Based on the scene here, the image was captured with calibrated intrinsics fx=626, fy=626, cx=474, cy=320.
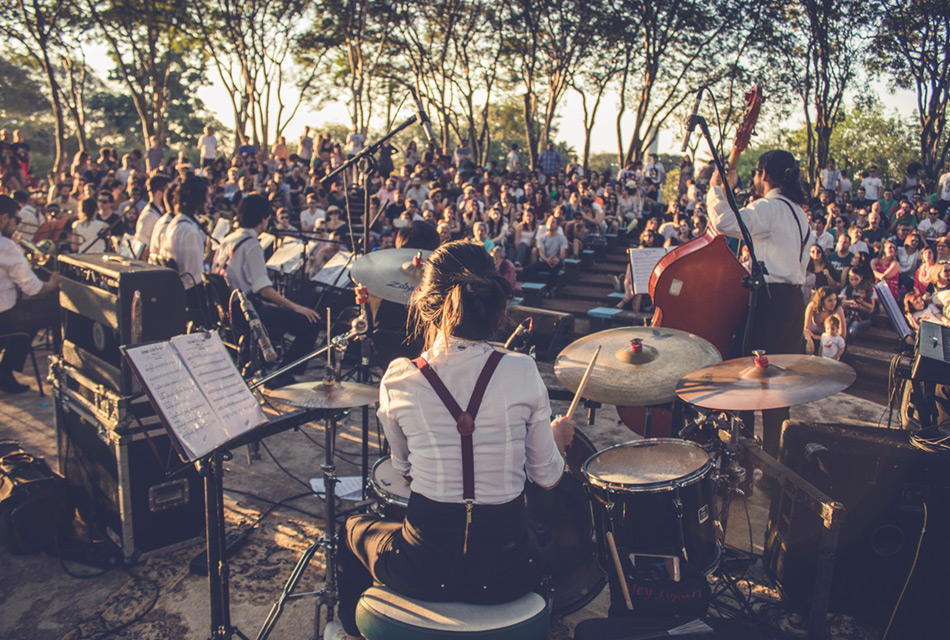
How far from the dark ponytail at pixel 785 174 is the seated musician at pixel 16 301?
583 cm

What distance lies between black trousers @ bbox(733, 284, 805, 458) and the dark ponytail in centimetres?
59

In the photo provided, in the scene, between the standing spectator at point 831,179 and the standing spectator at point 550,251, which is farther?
the standing spectator at point 831,179

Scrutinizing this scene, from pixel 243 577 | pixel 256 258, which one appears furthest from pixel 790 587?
pixel 256 258

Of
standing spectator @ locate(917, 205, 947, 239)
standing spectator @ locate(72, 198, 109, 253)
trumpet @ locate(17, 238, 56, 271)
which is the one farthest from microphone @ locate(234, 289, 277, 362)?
standing spectator @ locate(917, 205, 947, 239)

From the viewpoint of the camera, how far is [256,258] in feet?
17.1

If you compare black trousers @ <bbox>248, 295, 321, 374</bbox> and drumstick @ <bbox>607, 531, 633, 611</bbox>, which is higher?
Answer: black trousers @ <bbox>248, 295, 321, 374</bbox>

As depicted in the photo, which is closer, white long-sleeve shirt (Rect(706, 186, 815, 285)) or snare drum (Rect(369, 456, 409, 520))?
snare drum (Rect(369, 456, 409, 520))

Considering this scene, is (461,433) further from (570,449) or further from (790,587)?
(790,587)

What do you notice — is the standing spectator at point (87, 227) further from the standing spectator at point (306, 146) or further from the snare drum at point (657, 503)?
the standing spectator at point (306, 146)

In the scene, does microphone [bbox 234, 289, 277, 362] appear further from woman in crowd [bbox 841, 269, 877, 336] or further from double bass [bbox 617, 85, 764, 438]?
woman in crowd [bbox 841, 269, 877, 336]

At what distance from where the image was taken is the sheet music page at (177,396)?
2.26 meters

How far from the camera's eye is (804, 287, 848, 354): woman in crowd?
7.84 metres

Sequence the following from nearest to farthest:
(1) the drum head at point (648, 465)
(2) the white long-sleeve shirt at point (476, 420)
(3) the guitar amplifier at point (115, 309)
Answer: (2) the white long-sleeve shirt at point (476, 420) < (1) the drum head at point (648, 465) < (3) the guitar amplifier at point (115, 309)

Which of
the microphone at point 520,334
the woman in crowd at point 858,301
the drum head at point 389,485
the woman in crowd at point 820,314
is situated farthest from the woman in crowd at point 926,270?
the drum head at point 389,485
